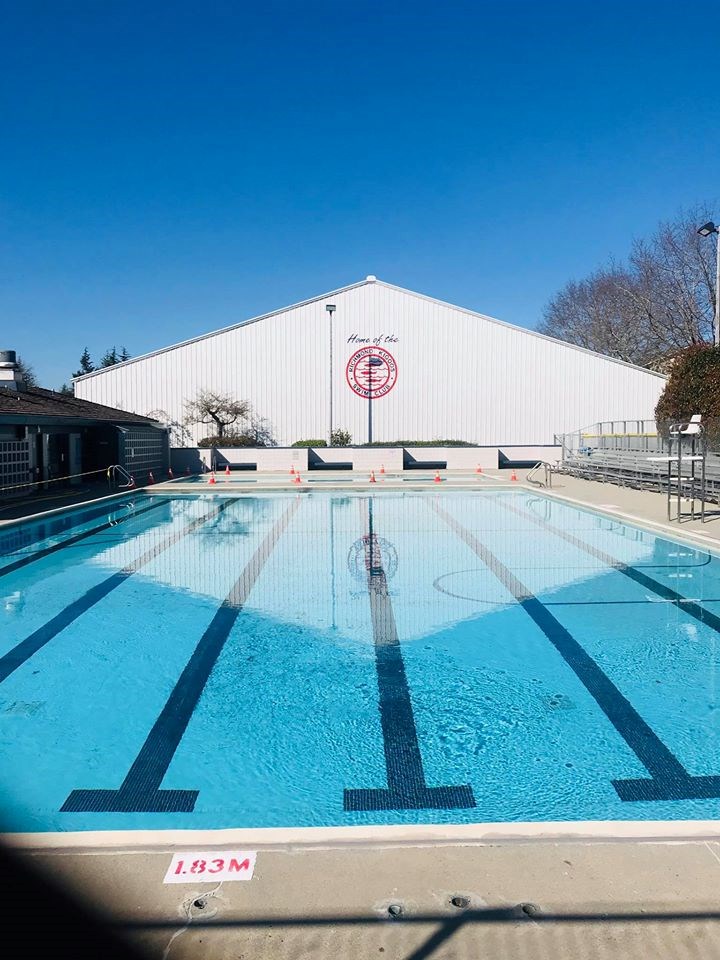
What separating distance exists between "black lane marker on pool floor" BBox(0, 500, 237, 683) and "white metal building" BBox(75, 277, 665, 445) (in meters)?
22.5

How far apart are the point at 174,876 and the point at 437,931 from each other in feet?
3.51

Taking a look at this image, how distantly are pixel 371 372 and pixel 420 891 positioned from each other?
3260 cm

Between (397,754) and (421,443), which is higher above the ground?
(421,443)

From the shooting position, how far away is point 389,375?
34750mm

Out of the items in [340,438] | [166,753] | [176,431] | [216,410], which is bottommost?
[166,753]

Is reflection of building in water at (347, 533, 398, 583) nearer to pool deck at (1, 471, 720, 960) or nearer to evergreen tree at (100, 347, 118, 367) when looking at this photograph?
pool deck at (1, 471, 720, 960)

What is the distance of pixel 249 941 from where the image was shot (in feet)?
8.31

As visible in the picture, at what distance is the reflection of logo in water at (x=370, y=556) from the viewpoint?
10.2 meters

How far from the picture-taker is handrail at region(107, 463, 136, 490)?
22531 mm

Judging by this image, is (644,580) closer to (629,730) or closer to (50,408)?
(629,730)

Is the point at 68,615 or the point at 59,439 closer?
the point at 68,615

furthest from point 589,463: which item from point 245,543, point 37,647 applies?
point 37,647

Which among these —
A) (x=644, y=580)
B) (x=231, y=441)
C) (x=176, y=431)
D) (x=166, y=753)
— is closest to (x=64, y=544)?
(x=166, y=753)

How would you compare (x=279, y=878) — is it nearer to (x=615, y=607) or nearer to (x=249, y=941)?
(x=249, y=941)
